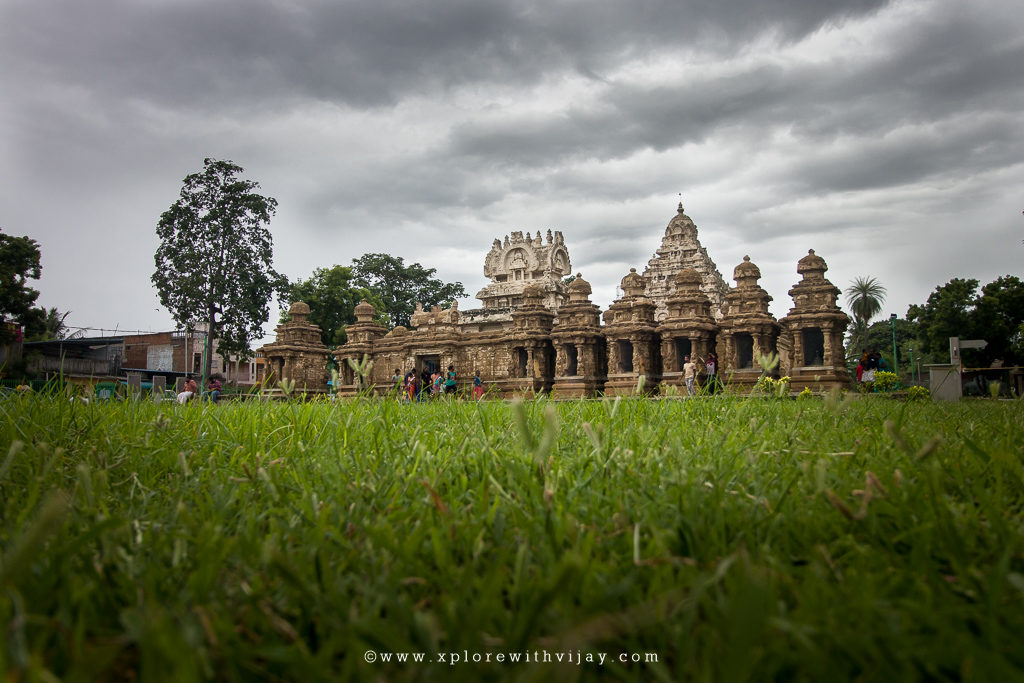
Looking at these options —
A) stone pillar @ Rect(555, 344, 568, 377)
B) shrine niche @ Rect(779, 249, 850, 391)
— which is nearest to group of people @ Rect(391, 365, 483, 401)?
stone pillar @ Rect(555, 344, 568, 377)

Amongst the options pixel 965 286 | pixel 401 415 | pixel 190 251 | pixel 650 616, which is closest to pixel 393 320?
pixel 190 251

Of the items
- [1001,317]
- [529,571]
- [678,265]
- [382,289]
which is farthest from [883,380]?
[382,289]

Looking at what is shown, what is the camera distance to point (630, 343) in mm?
21656

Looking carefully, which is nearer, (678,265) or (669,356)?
(669,356)

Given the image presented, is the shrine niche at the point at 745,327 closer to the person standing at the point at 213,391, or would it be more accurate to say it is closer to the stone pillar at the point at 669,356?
the stone pillar at the point at 669,356

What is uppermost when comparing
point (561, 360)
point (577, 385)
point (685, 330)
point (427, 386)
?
point (685, 330)

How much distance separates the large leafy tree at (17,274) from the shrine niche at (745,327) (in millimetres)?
27608

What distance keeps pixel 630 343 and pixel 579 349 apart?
5.90ft

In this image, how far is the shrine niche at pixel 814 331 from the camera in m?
18.7

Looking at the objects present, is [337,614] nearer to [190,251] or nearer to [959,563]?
[959,563]

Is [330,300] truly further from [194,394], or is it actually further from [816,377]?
[194,394]

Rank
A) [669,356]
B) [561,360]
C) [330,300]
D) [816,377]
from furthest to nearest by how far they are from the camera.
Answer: [330,300] → [561,360] → [669,356] → [816,377]

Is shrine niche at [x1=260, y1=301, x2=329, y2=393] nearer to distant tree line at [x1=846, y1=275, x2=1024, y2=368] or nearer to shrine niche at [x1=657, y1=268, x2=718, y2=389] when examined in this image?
shrine niche at [x1=657, y1=268, x2=718, y2=389]

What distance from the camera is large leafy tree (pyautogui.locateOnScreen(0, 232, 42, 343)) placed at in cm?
2533
